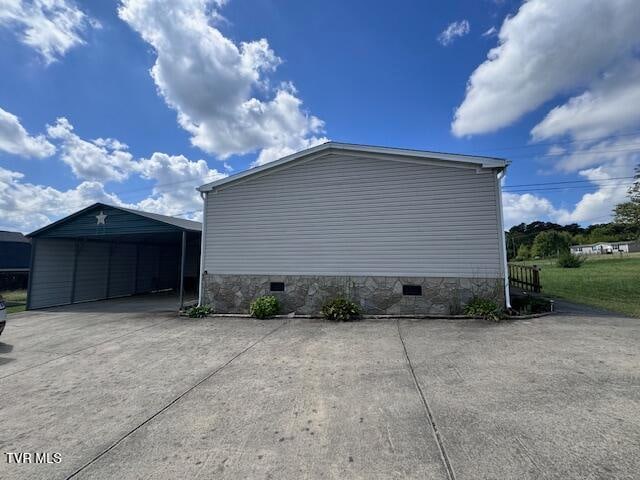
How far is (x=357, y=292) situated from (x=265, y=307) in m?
2.63

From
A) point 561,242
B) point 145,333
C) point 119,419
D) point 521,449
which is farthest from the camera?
point 561,242

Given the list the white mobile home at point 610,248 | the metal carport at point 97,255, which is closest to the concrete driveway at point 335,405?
the metal carport at point 97,255

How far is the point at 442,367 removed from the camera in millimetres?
4426

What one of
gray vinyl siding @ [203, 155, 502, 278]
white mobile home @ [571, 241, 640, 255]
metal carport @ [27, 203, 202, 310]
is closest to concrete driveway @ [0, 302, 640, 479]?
gray vinyl siding @ [203, 155, 502, 278]

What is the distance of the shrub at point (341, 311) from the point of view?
7.95 meters

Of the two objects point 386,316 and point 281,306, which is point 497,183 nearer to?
point 386,316

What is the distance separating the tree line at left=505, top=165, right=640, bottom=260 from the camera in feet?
46.6

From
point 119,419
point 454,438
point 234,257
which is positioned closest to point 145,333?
point 234,257

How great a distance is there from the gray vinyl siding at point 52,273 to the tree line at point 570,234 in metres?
25.0

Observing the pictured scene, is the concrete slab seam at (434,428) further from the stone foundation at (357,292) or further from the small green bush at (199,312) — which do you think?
the small green bush at (199,312)

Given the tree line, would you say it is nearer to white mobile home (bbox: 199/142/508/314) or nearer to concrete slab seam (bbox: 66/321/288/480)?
white mobile home (bbox: 199/142/508/314)

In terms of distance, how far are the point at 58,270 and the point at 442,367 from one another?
15.0 m

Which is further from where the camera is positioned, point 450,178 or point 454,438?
point 450,178

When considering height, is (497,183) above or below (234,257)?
above
